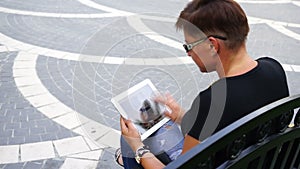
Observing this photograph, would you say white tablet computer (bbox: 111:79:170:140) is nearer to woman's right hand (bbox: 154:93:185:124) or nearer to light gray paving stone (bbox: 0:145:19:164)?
woman's right hand (bbox: 154:93:185:124)

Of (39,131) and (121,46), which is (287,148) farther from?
(39,131)

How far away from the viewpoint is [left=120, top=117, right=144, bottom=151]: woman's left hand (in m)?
2.02

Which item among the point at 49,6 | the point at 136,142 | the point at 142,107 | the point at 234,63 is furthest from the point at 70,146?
the point at 49,6

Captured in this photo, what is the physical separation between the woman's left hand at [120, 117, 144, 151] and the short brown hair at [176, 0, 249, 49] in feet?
1.91

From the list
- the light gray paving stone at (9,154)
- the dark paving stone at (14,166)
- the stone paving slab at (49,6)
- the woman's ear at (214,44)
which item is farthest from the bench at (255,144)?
the stone paving slab at (49,6)

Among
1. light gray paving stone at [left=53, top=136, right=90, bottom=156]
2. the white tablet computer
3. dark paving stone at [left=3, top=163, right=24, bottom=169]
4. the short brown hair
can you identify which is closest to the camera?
the short brown hair

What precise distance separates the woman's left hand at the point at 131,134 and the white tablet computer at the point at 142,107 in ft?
0.08

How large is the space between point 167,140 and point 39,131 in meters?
2.07

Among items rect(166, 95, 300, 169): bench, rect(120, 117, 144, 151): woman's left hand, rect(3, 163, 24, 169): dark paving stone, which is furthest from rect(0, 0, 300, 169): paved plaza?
rect(166, 95, 300, 169): bench

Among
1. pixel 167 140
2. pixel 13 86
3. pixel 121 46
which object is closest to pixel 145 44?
pixel 121 46

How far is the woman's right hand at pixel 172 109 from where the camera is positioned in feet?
6.96

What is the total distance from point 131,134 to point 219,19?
755 mm

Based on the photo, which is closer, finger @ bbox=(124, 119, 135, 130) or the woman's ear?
the woman's ear

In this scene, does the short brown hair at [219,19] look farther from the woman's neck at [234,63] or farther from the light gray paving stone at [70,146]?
the light gray paving stone at [70,146]
